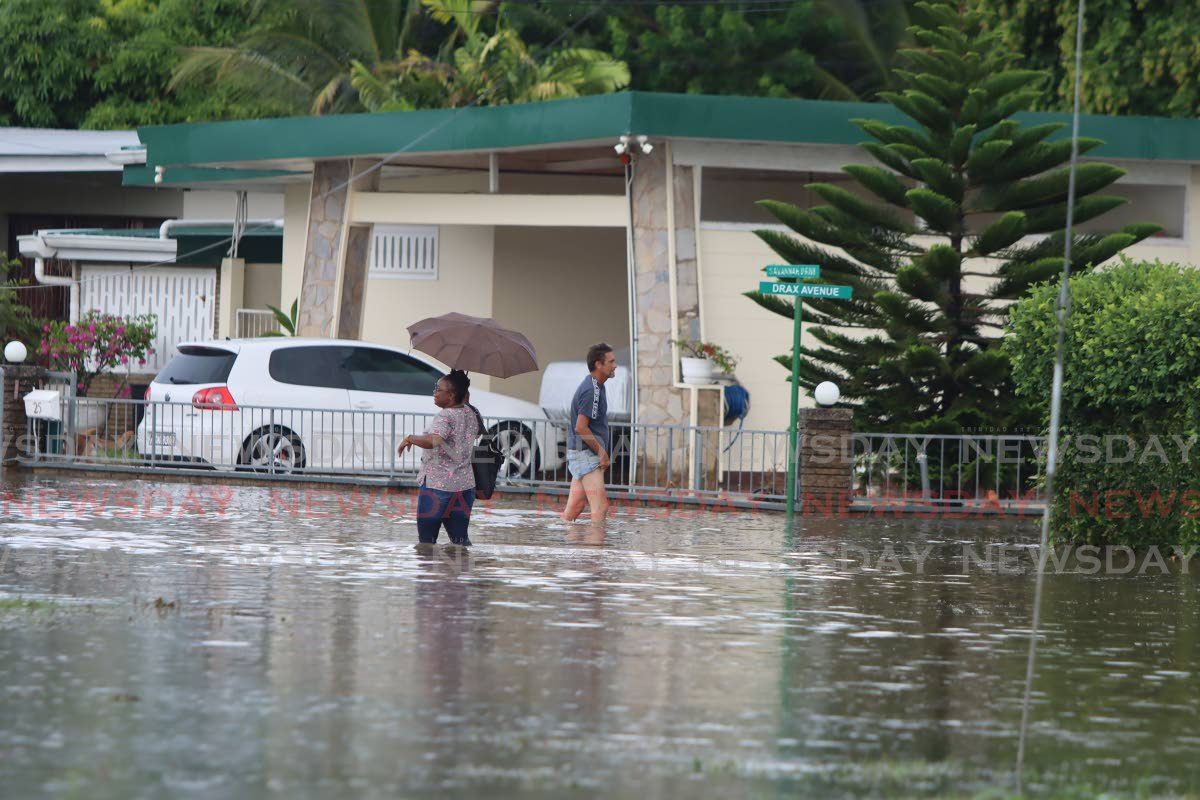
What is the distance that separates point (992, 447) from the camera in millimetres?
20719

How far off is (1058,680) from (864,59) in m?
32.8

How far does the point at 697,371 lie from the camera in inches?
882

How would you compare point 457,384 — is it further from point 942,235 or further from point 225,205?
point 225,205

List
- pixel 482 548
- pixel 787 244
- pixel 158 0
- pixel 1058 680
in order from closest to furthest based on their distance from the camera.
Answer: pixel 1058 680, pixel 482 548, pixel 787 244, pixel 158 0

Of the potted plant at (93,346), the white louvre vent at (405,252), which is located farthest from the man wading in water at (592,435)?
the potted plant at (93,346)

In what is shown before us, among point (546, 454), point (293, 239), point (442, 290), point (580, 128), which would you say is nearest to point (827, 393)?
point (546, 454)

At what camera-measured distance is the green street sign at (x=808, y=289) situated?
62.0ft

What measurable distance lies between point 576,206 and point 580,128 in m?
1.33

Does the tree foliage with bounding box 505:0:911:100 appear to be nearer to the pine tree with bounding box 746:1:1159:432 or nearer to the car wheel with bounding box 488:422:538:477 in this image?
the pine tree with bounding box 746:1:1159:432

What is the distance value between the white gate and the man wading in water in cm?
1459

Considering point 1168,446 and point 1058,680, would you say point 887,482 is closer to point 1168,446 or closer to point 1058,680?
point 1168,446

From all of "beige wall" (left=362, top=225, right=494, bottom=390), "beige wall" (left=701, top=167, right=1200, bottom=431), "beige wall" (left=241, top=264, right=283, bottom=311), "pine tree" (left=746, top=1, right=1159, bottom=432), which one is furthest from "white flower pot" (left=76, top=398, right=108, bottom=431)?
"beige wall" (left=241, top=264, right=283, bottom=311)

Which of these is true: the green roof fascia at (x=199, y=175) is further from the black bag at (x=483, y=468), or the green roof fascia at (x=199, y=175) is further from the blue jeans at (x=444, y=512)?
the blue jeans at (x=444, y=512)

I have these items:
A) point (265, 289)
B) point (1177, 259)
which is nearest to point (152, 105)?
point (265, 289)
